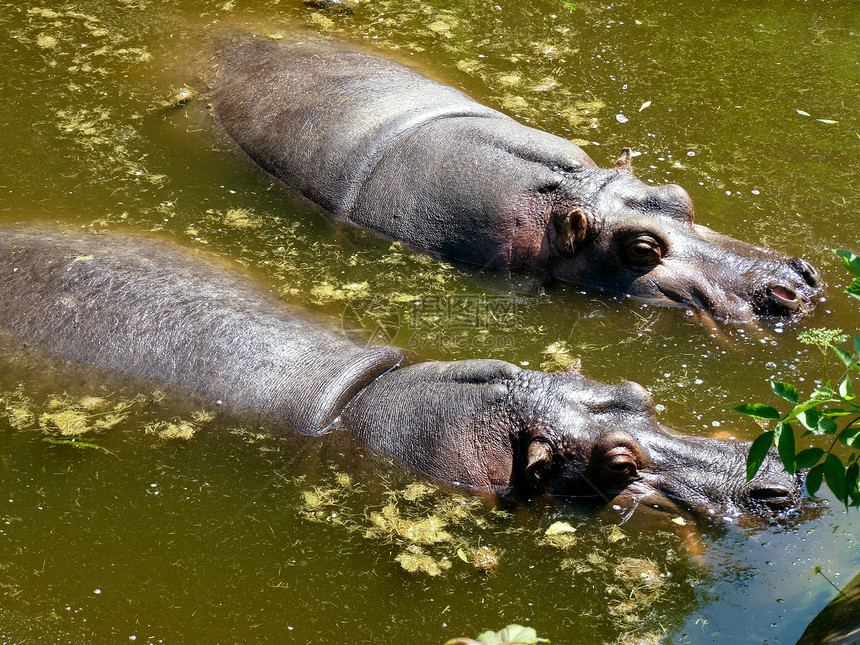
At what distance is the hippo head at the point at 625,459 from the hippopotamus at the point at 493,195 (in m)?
1.82

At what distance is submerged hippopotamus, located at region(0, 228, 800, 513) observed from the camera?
4.93m

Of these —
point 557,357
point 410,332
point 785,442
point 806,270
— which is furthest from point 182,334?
point 806,270

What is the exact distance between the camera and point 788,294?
6504 millimetres

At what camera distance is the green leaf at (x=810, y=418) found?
3.18 metres

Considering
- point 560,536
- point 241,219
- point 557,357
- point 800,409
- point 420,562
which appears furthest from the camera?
point 241,219

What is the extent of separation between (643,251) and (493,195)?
1.15m

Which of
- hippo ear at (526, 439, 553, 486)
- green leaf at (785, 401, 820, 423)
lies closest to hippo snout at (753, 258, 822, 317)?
hippo ear at (526, 439, 553, 486)

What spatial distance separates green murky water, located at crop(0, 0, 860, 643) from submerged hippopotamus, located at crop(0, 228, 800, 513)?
0.60 feet

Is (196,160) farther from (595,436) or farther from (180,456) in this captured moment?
(595,436)

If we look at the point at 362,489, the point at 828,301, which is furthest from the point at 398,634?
the point at 828,301

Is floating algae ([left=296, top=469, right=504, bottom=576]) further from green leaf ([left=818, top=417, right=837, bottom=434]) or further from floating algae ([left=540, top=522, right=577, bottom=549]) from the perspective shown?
green leaf ([left=818, top=417, right=837, bottom=434])

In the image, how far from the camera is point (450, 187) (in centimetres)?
691

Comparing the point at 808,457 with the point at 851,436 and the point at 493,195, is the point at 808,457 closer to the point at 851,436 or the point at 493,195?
the point at 851,436

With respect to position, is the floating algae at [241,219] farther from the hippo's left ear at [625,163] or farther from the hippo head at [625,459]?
the hippo head at [625,459]
